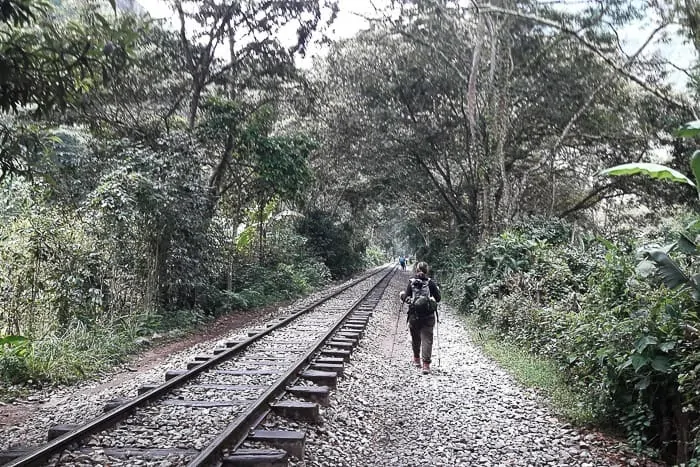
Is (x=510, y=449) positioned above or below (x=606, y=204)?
below

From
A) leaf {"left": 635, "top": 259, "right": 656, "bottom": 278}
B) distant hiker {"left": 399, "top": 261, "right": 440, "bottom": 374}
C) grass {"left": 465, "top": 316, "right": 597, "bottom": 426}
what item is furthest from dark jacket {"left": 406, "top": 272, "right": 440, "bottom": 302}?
leaf {"left": 635, "top": 259, "right": 656, "bottom": 278}

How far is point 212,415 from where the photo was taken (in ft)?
18.9

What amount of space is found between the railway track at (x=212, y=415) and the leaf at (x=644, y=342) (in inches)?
123

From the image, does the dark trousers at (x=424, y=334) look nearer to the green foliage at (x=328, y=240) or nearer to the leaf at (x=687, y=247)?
the leaf at (x=687, y=247)

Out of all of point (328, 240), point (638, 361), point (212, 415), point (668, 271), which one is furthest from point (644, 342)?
point (328, 240)

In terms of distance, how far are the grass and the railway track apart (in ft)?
9.00

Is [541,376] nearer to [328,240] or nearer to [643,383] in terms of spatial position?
[643,383]

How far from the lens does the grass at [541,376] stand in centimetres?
603

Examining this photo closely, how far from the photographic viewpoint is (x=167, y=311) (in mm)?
13266

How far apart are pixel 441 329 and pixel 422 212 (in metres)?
19.0

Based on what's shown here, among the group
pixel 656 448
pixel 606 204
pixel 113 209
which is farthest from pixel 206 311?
pixel 606 204

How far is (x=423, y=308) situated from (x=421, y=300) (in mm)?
138

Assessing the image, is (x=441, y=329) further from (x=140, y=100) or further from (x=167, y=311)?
(x=140, y=100)

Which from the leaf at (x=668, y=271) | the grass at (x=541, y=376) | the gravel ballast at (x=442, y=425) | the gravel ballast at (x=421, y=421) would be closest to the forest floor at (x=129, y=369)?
the gravel ballast at (x=421, y=421)
